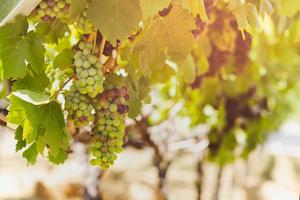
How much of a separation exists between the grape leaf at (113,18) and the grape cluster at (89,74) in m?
0.11

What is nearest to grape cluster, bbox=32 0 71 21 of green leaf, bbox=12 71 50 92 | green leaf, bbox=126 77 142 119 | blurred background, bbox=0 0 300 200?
green leaf, bbox=12 71 50 92

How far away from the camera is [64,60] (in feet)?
4.24

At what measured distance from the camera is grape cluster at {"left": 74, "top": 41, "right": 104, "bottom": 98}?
1081mm

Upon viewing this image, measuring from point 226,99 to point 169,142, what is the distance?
25.2 inches

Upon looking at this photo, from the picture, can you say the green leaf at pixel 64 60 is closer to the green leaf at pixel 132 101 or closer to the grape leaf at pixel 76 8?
the green leaf at pixel 132 101

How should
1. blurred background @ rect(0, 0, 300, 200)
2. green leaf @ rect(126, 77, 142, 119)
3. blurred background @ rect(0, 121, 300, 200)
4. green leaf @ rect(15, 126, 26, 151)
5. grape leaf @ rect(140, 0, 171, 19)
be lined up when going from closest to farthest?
grape leaf @ rect(140, 0, 171, 19) → green leaf @ rect(15, 126, 26, 151) → green leaf @ rect(126, 77, 142, 119) → blurred background @ rect(0, 0, 300, 200) → blurred background @ rect(0, 121, 300, 200)

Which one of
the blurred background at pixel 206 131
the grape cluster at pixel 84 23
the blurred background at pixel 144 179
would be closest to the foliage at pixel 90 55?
the grape cluster at pixel 84 23

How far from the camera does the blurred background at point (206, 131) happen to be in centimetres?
263

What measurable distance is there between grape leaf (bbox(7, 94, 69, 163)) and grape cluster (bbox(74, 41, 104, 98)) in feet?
0.22

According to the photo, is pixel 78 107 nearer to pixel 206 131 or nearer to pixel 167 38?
pixel 167 38

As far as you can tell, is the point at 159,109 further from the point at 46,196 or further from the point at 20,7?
the point at 20,7

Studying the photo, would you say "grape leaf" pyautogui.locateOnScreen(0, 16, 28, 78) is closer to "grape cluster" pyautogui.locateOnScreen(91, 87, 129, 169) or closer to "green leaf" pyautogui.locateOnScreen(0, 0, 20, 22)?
"green leaf" pyautogui.locateOnScreen(0, 0, 20, 22)

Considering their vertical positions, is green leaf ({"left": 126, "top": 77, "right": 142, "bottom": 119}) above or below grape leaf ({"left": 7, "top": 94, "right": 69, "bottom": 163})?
above

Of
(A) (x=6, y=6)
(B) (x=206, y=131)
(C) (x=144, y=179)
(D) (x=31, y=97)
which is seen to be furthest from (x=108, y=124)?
(C) (x=144, y=179)
